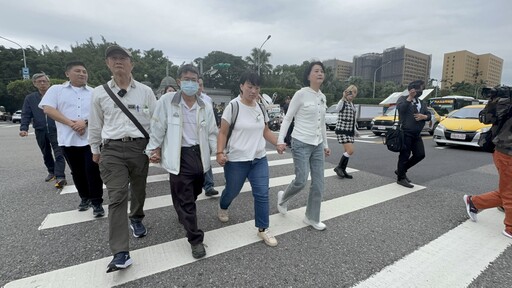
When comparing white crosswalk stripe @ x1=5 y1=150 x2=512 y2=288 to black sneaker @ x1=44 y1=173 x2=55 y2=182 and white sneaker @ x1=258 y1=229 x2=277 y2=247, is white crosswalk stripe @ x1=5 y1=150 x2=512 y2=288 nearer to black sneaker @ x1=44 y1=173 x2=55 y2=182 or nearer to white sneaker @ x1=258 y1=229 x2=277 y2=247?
white sneaker @ x1=258 y1=229 x2=277 y2=247

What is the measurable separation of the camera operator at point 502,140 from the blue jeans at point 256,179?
2.81 m

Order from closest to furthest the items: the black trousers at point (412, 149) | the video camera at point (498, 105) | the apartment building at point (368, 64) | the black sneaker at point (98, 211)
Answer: the video camera at point (498, 105) → the black sneaker at point (98, 211) → the black trousers at point (412, 149) → the apartment building at point (368, 64)

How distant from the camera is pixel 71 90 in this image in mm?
3529

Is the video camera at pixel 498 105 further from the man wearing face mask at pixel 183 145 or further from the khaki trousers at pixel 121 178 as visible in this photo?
the khaki trousers at pixel 121 178

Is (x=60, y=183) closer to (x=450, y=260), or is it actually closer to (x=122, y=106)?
(x=122, y=106)

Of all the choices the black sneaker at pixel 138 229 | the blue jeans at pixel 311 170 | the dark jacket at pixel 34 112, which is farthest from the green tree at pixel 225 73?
the black sneaker at pixel 138 229

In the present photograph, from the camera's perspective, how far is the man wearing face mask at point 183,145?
8.34ft

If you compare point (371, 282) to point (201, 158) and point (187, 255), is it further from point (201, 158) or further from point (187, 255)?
point (201, 158)

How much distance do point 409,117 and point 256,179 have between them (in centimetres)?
347

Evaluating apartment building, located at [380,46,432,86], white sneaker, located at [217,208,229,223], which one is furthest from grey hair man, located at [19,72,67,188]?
apartment building, located at [380,46,432,86]

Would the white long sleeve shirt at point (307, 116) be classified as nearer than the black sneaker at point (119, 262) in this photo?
No

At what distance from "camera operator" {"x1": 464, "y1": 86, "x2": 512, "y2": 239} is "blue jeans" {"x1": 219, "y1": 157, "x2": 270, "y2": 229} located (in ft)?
9.23

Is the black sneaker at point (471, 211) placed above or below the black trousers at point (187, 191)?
below

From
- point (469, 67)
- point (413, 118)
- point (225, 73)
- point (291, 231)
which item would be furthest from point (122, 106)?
point (469, 67)
